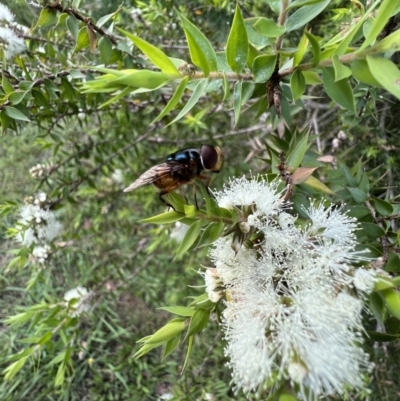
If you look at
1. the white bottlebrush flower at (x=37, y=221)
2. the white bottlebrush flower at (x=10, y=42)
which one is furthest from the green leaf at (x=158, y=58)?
the white bottlebrush flower at (x=37, y=221)

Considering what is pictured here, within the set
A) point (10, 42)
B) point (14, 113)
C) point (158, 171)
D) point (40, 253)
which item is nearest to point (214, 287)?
point (158, 171)

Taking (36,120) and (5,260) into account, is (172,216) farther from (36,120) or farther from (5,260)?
(5,260)

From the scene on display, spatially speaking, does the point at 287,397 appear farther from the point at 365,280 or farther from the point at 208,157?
the point at 208,157

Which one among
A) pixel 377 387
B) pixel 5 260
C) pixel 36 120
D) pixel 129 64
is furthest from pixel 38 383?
pixel 129 64

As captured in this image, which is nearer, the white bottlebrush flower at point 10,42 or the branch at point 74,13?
the branch at point 74,13

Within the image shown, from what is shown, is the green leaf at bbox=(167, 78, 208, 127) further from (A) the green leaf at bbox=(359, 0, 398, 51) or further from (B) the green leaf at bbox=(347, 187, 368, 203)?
(B) the green leaf at bbox=(347, 187, 368, 203)

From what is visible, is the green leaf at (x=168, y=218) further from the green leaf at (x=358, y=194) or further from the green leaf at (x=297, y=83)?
the green leaf at (x=358, y=194)
